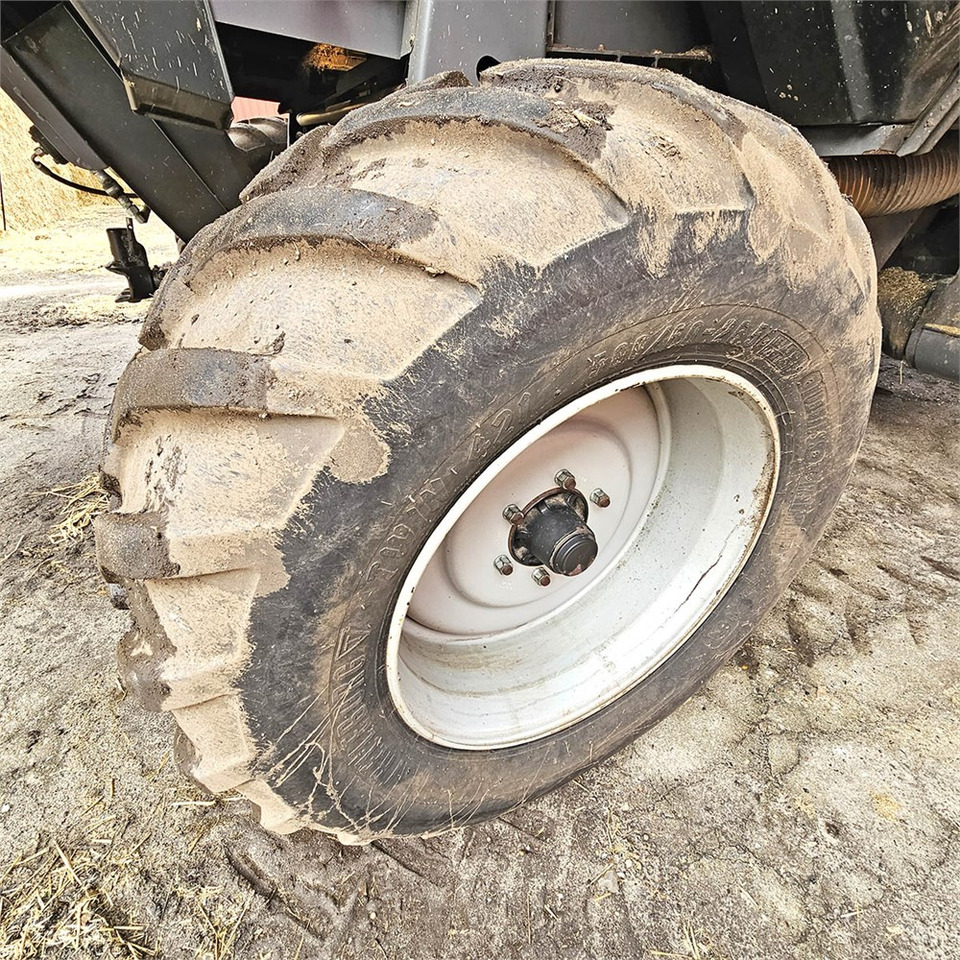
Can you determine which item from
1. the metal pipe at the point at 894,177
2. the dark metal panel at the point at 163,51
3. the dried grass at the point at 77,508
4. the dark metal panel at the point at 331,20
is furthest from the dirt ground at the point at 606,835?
the dark metal panel at the point at 331,20

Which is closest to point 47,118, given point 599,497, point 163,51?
point 163,51

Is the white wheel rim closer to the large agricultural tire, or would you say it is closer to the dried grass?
the large agricultural tire

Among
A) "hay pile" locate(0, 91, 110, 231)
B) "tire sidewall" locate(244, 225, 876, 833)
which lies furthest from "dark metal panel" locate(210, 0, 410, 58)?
"hay pile" locate(0, 91, 110, 231)

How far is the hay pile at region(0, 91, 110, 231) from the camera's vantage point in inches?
348

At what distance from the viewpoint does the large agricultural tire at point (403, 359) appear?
84 centimetres

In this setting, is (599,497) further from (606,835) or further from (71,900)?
(71,900)

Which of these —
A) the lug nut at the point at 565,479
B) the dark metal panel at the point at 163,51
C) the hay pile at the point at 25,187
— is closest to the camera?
the dark metal panel at the point at 163,51

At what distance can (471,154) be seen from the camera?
917 millimetres

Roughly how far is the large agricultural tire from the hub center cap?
308 mm

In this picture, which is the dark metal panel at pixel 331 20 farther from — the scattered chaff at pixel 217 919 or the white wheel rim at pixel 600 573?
the scattered chaff at pixel 217 919

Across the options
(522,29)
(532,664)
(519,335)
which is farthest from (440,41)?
(532,664)

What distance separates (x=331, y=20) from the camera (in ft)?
3.91

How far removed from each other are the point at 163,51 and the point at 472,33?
51 centimetres

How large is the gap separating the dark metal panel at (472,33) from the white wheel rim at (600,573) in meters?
0.65
